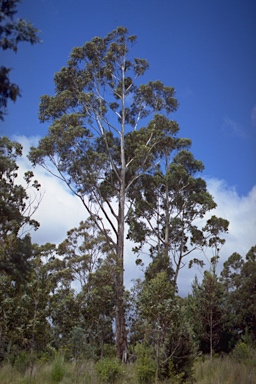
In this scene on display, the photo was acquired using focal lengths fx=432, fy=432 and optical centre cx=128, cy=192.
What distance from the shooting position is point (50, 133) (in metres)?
23.6

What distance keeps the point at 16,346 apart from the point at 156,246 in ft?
39.6

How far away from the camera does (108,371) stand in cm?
1440

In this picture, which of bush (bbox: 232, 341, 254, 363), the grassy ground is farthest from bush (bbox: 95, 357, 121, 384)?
bush (bbox: 232, 341, 254, 363)

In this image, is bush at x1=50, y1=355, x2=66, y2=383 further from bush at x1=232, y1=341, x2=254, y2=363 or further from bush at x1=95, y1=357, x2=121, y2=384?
bush at x1=232, y1=341, x2=254, y2=363

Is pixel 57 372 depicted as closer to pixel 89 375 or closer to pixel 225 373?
pixel 89 375

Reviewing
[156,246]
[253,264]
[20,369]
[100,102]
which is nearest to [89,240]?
[156,246]

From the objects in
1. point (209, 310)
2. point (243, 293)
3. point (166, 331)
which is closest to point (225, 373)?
point (166, 331)

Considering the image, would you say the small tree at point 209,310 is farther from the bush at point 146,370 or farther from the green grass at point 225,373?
the bush at point 146,370

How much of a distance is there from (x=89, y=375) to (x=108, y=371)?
0.65 meters

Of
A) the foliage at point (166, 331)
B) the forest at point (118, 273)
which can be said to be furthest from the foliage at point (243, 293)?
the foliage at point (166, 331)

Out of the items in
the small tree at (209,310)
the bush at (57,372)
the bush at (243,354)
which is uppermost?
the small tree at (209,310)

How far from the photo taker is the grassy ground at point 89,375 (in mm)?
13508

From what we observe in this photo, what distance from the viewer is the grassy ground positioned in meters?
13.5

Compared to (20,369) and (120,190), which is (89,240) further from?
(20,369)
